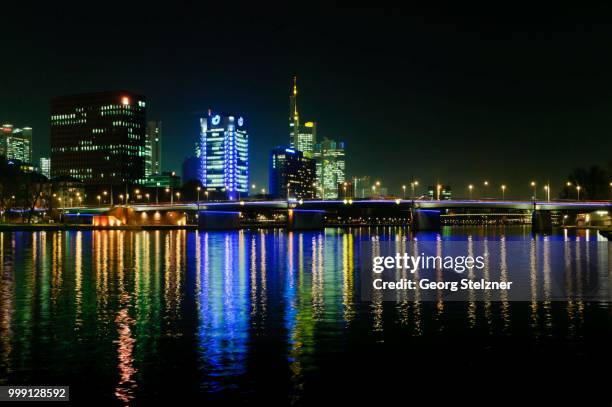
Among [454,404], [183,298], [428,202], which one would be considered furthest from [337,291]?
[428,202]

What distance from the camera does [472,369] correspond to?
21.2m

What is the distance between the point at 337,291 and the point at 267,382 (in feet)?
65.5

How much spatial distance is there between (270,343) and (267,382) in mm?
5051

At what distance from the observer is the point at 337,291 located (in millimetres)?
39469

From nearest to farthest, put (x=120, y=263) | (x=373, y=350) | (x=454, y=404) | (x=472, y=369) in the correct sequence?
(x=454, y=404) < (x=472, y=369) < (x=373, y=350) < (x=120, y=263)

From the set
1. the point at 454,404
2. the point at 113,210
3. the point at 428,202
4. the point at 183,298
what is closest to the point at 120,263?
the point at 183,298

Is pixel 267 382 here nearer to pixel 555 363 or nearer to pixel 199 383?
pixel 199 383

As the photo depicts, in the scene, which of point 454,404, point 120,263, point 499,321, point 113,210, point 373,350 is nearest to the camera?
point 454,404

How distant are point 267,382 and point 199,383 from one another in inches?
75.0

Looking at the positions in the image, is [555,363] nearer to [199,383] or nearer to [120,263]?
[199,383]

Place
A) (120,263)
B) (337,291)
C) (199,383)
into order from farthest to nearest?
1. (120,263)
2. (337,291)
3. (199,383)

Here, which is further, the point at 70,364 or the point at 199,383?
the point at 70,364

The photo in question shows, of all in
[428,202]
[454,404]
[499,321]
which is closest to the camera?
[454,404]

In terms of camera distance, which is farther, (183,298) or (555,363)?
(183,298)
